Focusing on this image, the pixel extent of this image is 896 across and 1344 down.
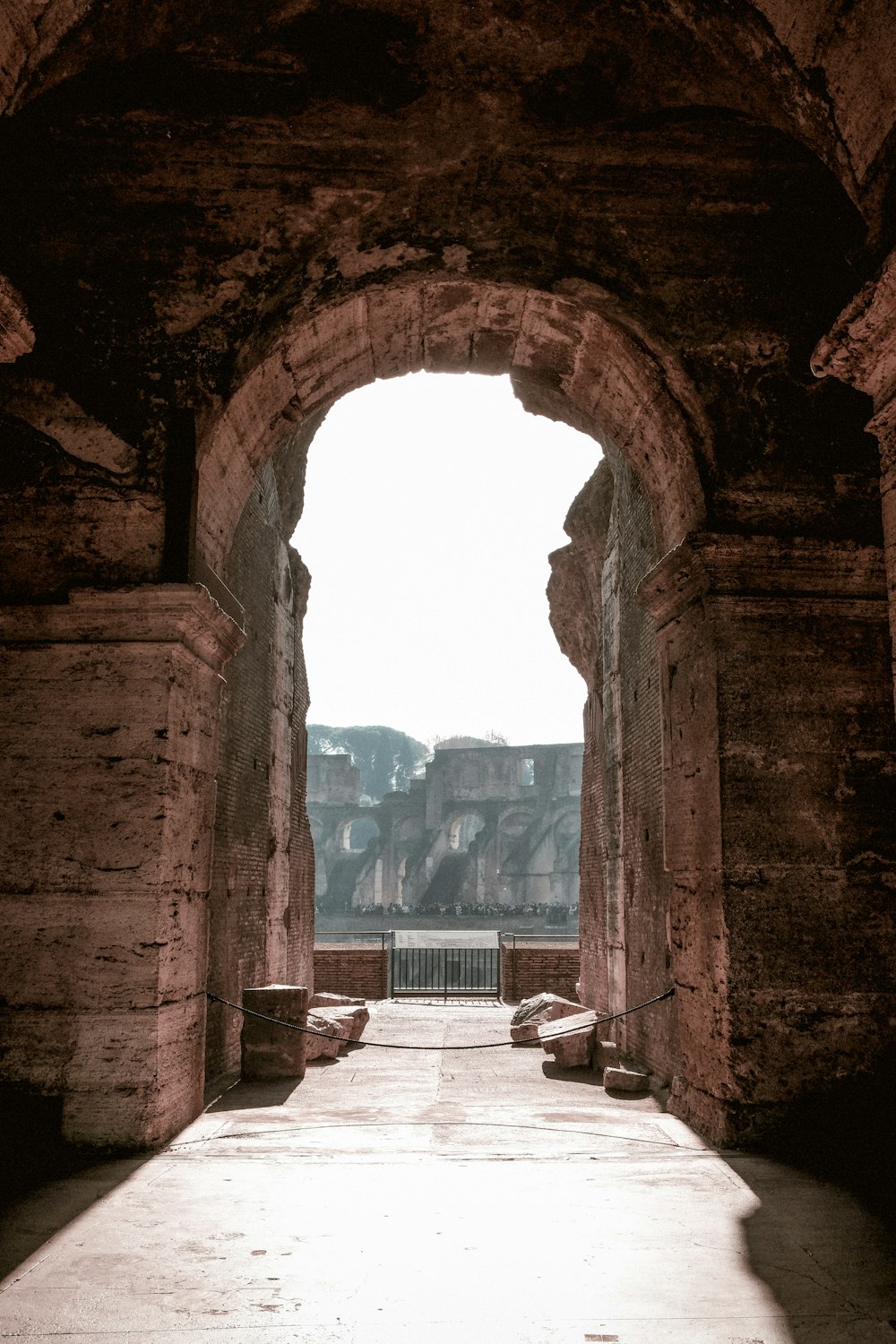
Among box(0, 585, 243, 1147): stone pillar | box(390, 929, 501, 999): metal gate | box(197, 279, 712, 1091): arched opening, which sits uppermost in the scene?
box(197, 279, 712, 1091): arched opening

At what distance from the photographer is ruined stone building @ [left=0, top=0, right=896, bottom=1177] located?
4.72 metres

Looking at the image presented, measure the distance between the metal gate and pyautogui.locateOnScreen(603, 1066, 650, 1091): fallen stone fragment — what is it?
279 inches

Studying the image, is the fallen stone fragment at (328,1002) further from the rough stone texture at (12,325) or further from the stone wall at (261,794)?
the rough stone texture at (12,325)

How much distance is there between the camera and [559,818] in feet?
124

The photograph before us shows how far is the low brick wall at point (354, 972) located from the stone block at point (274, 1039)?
711 cm

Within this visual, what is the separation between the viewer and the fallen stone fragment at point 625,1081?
22.5 feet

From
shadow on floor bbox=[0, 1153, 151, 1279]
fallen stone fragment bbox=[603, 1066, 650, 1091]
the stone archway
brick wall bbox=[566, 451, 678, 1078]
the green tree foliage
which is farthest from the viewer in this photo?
the green tree foliage

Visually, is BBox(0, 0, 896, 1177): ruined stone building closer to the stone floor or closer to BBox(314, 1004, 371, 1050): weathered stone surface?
the stone floor

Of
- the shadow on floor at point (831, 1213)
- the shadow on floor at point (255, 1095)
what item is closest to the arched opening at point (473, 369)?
the shadow on floor at point (831, 1213)

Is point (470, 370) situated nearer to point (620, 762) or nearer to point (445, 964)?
point (620, 762)

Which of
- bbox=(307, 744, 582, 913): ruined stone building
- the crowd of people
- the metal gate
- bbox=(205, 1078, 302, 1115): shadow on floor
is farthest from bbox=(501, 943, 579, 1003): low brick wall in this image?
bbox=(307, 744, 582, 913): ruined stone building

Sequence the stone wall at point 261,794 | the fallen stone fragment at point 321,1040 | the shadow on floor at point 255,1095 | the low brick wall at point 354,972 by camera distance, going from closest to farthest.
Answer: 1. the shadow on floor at point 255,1095
2. the stone wall at point 261,794
3. the fallen stone fragment at point 321,1040
4. the low brick wall at point 354,972

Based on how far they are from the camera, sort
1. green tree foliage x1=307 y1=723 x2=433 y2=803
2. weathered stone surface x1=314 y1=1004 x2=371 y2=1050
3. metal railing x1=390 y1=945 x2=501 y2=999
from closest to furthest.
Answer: weathered stone surface x1=314 y1=1004 x2=371 y2=1050 < metal railing x1=390 y1=945 x2=501 y2=999 < green tree foliage x1=307 y1=723 x2=433 y2=803

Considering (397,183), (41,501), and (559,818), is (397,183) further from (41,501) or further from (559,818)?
(559,818)
